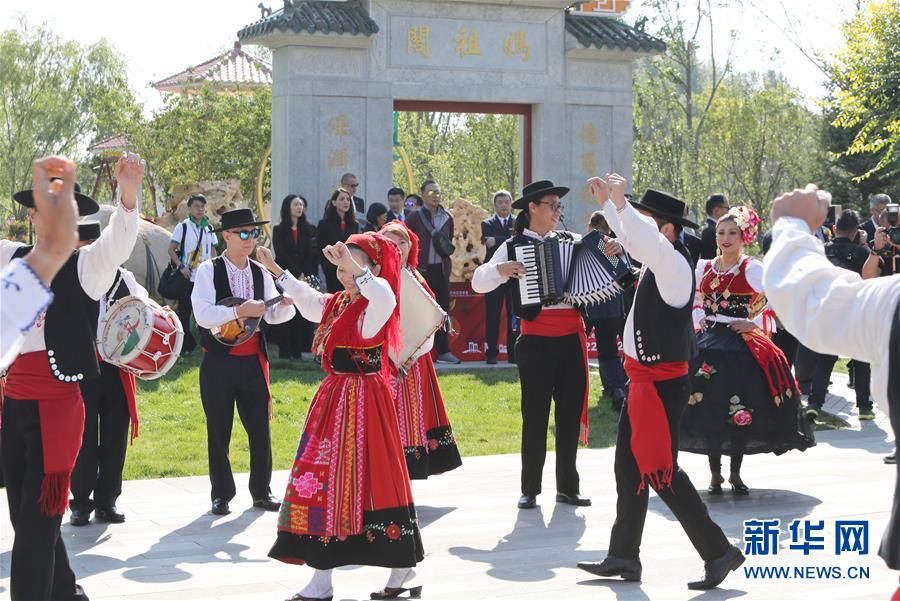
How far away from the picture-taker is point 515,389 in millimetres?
12672

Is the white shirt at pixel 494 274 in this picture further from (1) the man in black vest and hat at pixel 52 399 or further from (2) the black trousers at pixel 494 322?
(2) the black trousers at pixel 494 322

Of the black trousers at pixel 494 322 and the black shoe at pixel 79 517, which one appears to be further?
the black trousers at pixel 494 322

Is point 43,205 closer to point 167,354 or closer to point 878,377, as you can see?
point 878,377

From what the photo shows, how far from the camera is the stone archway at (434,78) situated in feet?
51.3

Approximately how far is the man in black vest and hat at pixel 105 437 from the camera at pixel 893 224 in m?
6.52

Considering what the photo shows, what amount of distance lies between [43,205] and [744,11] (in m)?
31.8

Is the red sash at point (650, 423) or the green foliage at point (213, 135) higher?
the green foliage at point (213, 135)

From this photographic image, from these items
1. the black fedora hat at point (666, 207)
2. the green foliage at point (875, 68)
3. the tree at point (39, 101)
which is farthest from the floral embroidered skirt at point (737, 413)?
the tree at point (39, 101)

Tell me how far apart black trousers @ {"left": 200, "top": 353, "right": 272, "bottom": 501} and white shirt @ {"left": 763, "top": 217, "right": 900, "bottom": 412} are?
511 cm

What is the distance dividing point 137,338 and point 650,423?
2953mm

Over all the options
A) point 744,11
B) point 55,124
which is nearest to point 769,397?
point 744,11

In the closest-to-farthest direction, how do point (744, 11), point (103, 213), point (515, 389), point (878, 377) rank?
1. point (878, 377)
2. point (515, 389)
3. point (103, 213)
4. point (744, 11)

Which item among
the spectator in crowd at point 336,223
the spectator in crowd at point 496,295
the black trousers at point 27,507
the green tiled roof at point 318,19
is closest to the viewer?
the black trousers at point 27,507

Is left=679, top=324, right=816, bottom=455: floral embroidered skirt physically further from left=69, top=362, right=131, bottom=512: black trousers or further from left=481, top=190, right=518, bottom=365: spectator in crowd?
left=481, top=190, right=518, bottom=365: spectator in crowd
